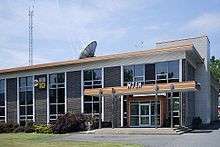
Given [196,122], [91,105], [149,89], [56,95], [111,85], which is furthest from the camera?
[56,95]

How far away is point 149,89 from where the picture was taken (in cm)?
3350

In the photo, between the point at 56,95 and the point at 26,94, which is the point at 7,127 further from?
the point at 56,95

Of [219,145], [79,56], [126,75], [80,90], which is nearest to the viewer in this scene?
[219,145]

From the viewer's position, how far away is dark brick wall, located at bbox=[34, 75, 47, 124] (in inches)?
1729

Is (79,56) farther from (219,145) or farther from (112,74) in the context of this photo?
→ (219,145)

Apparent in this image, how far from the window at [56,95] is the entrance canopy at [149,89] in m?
5.68

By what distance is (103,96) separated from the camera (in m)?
39.5

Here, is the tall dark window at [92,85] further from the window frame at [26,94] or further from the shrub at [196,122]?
the shrub at [196,122]

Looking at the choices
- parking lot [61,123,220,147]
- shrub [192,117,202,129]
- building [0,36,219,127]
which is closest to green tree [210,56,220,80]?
building [0,36,219,127]

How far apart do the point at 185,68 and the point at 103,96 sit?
329 inches

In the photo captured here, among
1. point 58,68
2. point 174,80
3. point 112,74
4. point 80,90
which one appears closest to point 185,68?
point 174,80

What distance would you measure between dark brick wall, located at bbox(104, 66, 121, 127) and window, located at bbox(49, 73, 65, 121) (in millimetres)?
5283

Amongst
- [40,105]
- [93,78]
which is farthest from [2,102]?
[93,78]

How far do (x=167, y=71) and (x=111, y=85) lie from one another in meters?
5.80
